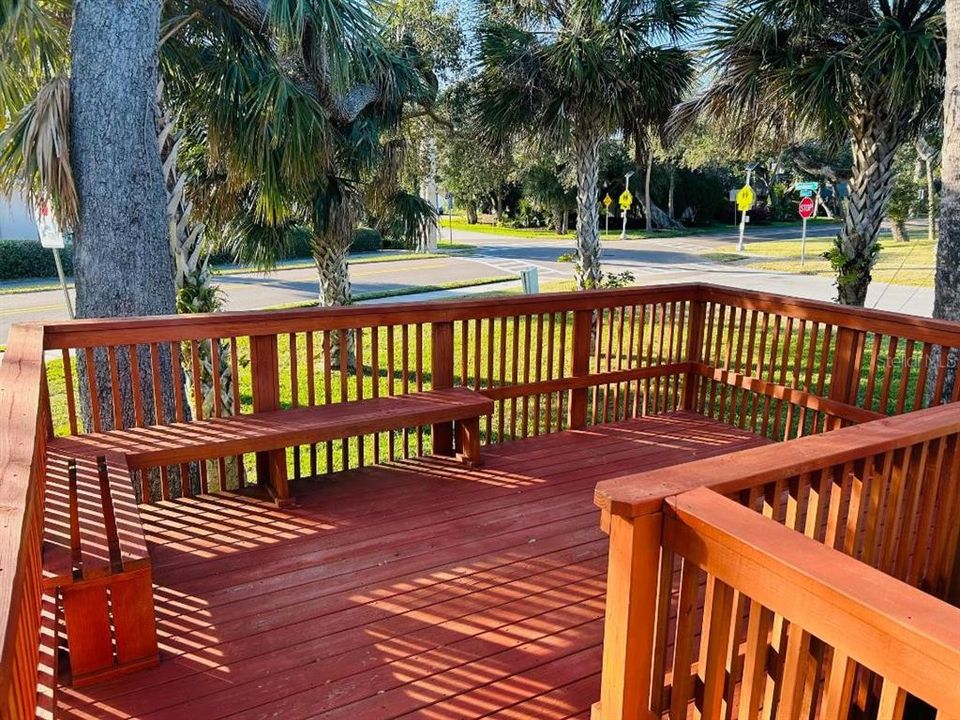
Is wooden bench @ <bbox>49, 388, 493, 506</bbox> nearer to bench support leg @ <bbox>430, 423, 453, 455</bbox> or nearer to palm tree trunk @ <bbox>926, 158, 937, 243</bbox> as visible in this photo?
bench support leg @ <bbox>430, 423, 453, 455</bbox>

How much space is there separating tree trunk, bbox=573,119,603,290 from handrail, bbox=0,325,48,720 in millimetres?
7313

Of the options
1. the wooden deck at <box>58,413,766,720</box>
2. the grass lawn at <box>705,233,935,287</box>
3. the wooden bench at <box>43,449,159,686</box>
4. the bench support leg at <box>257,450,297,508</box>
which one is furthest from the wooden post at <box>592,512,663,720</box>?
the grass lawn at <box>705,233,935,287</box>

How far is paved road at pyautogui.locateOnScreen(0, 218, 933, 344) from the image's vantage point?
13.5 meters

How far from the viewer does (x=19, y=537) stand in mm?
1338

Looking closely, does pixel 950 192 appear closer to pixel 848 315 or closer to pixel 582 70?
pixel 848 315

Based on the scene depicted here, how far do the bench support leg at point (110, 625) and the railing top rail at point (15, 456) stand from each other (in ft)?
1.49

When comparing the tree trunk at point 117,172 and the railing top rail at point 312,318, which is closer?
the railing top rail at point 312,318

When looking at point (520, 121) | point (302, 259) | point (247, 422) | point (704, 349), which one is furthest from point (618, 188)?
point (247, 422)

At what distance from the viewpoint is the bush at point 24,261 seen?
1767cm

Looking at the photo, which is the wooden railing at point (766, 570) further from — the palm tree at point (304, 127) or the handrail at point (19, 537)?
the palm tree at point (304, 127)

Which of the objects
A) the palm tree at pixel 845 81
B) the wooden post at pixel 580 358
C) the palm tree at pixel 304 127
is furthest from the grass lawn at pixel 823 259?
the wooden post at pixel 580 358

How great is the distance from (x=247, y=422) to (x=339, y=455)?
265 centimetres

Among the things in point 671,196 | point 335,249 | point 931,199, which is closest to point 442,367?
point 335,249

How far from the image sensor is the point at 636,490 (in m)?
1.54
